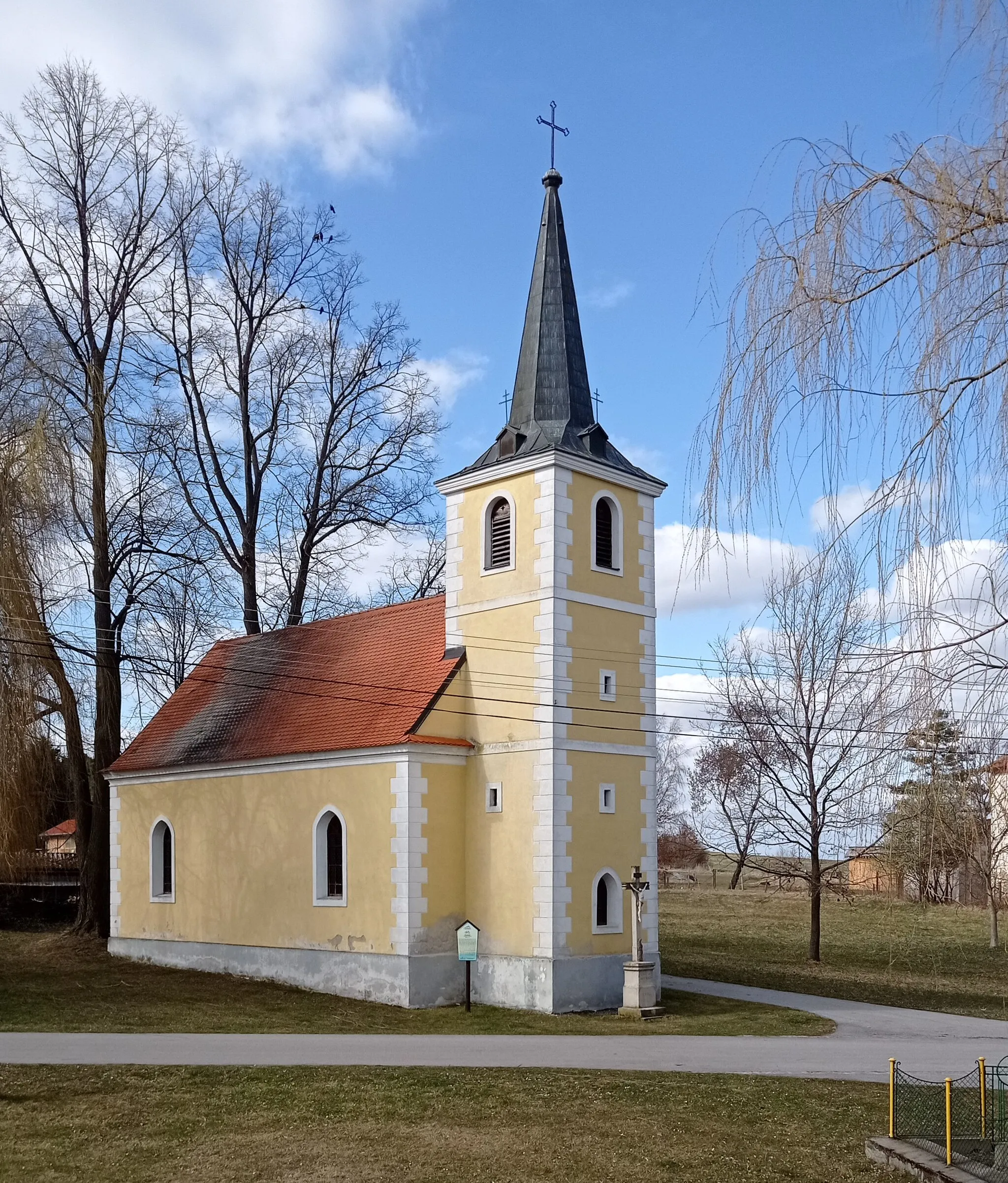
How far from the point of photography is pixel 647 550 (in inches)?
977

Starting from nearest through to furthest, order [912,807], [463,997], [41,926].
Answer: [912,807], [463,997], [41,926]

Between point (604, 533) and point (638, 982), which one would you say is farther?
point (604, 533)

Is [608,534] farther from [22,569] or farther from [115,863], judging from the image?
[115,863]

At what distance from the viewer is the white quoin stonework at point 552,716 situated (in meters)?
21.6

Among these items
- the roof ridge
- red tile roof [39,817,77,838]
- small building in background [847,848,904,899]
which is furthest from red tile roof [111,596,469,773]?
red tile roof [39,817,77,838]

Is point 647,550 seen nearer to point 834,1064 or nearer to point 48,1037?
point 834,1064

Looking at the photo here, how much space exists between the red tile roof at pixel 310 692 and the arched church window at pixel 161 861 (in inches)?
55.9

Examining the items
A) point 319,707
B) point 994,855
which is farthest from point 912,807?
point 319,707

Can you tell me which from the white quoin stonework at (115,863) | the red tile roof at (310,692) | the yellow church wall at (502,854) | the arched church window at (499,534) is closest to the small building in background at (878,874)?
the yellow church wall at (502,854)

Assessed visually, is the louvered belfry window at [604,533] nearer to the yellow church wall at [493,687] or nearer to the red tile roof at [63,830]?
the yellow church wall at [493,687]

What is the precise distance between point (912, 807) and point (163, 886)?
85.0 feet

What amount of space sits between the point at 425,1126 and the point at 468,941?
8692 mm

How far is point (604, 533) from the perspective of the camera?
79.0 feet

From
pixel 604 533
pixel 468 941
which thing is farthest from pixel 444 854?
pixel 604 533
